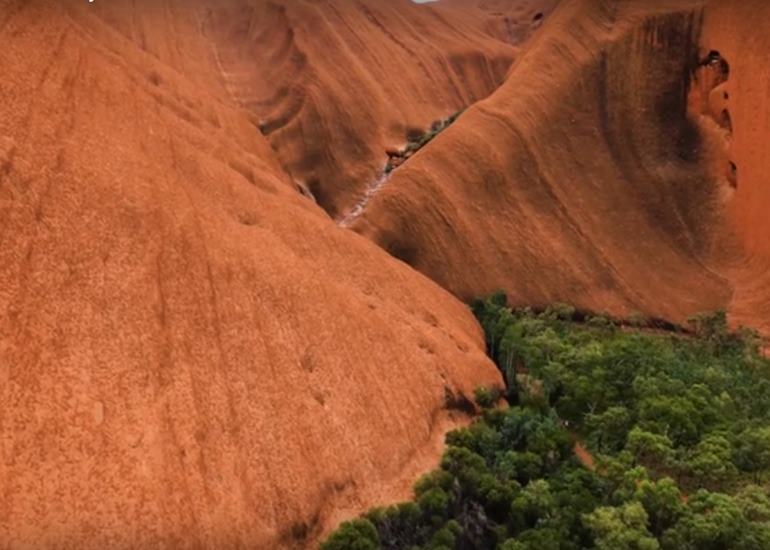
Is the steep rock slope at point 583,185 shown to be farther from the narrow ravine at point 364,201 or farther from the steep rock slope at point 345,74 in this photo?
the steep rock slope at point 345,74

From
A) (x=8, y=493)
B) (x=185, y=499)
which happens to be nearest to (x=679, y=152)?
(x=185, y=499)

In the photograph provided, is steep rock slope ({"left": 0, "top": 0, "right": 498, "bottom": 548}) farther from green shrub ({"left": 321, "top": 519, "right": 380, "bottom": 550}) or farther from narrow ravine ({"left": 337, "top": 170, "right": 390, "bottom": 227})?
narrow ravine ({"left": 337, "top": 170, "right": 390, "bottom": 227})

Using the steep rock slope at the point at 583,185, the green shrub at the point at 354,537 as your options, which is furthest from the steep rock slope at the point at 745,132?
the green shrub at the point at 354,537

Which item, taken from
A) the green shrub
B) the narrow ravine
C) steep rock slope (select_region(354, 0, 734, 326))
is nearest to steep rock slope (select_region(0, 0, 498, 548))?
the green shrub

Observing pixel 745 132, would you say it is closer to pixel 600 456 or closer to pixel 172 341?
pixel 600 456

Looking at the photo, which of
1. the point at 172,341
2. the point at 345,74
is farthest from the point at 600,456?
the point at 345,74

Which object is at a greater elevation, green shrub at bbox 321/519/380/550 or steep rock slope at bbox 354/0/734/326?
steep rock slope at bbox 354/0/734/326
